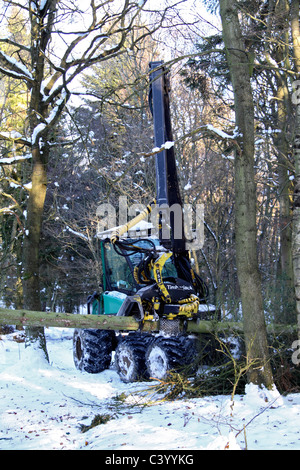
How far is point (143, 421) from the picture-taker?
16.3 feet

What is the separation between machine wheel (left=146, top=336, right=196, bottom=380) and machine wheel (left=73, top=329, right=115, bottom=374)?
7.58 ft

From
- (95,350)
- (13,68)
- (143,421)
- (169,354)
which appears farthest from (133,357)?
(13,68)

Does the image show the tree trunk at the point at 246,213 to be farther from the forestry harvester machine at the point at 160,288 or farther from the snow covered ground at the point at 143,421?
the forestry harvester machine at the point at 160,288

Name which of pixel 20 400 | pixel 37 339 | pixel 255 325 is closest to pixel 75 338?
pixel 37 339

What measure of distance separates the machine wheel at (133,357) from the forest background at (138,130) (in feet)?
5.15

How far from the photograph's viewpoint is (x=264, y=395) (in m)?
5.12

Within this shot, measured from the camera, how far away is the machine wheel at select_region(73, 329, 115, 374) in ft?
30.2

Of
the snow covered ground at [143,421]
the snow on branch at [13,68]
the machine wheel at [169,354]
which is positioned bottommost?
the snow covered ground at [143,421]

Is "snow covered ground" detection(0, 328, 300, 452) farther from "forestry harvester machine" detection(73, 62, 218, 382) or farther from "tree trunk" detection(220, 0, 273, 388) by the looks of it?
"forestry harvester machine" detection(73, 62, 218, 382)

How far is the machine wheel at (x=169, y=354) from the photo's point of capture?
6641mm

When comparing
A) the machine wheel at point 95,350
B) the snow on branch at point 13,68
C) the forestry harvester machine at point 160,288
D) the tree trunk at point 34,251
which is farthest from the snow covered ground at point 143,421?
the snow on branch at point 13,68

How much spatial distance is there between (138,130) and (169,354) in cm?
1207

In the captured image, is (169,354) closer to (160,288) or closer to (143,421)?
(160,288)

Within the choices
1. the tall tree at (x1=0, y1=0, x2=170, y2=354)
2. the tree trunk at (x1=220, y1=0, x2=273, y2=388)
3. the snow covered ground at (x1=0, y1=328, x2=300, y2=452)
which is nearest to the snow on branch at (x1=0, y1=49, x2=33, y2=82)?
the tall tree at (x1=0, y1=0, x2=170, y2=354)
